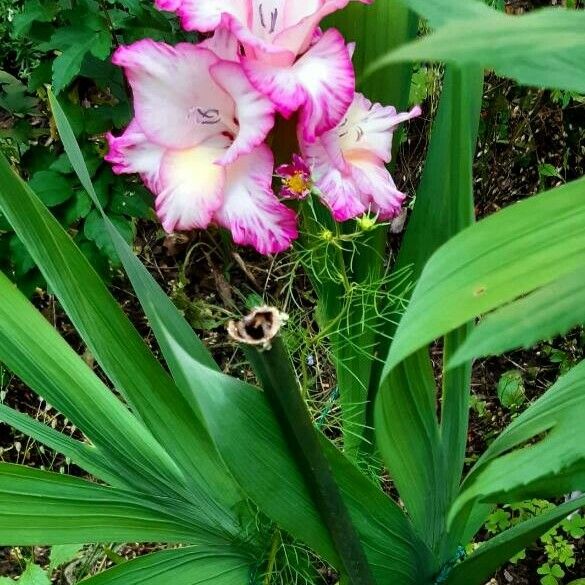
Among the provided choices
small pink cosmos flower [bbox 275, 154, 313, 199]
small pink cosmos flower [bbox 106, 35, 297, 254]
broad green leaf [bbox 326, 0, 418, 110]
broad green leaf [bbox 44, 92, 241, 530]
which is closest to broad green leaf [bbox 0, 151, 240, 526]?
broad green leaf [bbox 44, 92, 241, 530]

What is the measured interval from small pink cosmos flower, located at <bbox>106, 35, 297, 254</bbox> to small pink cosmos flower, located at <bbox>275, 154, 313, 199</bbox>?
1 cm

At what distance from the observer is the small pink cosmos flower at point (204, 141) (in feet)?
2.21

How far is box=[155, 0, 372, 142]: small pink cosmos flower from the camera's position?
650 millimetres

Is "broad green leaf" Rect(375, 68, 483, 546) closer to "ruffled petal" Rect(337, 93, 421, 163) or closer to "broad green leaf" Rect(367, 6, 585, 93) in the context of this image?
"ruffled petal" Rect(337, 93, 421, 163)

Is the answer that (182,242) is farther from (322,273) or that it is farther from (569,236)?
(569,236)

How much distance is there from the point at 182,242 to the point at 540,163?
2.53ft

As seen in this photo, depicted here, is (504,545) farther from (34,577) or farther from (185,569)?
(34,577)

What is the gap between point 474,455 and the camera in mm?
1364

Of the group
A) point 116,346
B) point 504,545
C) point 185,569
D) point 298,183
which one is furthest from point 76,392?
point 504,545

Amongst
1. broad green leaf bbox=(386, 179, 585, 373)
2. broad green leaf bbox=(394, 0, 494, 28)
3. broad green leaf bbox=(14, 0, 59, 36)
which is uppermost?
broad green leaf bbox=(394, 0, 494, 28)

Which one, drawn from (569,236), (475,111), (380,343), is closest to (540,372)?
(380,343)

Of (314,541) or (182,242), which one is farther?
(182,242)

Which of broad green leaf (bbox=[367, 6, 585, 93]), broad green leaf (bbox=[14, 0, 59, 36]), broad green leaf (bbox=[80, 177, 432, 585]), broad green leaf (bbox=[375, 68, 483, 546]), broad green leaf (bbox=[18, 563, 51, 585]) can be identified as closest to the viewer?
broad green leaf (bbox=[367, 6, 585, 93])

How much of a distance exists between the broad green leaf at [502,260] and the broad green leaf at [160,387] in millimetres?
396
